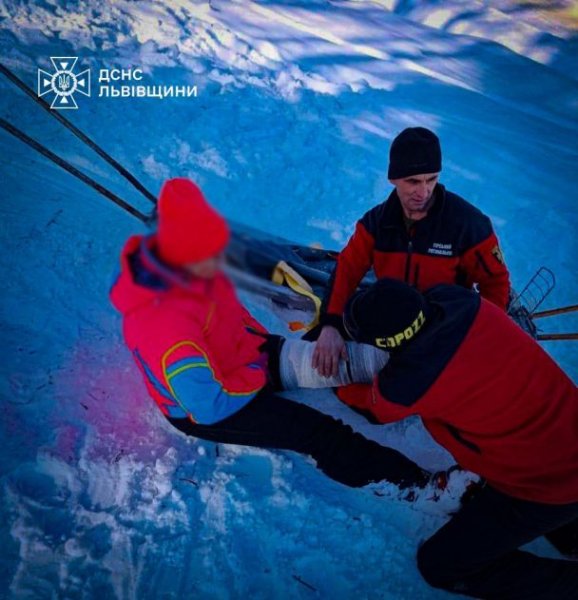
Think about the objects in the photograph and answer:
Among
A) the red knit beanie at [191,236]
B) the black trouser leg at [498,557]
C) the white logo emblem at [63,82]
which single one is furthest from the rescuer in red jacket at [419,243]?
the white logo emblem at [63,82]

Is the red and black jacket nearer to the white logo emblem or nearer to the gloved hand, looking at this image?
the gloved hand

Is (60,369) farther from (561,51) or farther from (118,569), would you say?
(561,51)

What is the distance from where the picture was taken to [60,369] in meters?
2.41

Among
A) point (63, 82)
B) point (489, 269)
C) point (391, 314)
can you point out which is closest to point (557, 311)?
point (489, 269)

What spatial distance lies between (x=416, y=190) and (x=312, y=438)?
123 centimetres

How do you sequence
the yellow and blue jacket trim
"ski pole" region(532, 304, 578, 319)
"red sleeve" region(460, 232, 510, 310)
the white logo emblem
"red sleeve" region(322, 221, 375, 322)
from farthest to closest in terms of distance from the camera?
Result: the white logo emblem
"ski pole" region(532, 304, 578, 319)
"red sleeve" region(322, 221, 375, 322)
"red sleeve" region(460, 232, 510, 310)
the yellow and blue jacket trim

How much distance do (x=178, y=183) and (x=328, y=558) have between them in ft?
5.87

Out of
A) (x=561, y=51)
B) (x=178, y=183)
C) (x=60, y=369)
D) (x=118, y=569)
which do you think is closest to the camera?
(x=178, y=183)

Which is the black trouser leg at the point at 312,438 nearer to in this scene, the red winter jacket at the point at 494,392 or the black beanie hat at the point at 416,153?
the red winter jacket at the point at 494,392

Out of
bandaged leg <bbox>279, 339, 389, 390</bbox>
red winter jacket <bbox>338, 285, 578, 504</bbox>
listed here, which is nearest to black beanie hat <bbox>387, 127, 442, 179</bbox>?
red winter jacket <bbox>338, 285, 578, 504</bbox>

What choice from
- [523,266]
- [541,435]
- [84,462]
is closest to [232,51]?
[523,266]

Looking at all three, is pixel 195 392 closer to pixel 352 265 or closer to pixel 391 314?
pixel 391 314

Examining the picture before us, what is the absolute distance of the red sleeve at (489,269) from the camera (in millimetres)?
2139

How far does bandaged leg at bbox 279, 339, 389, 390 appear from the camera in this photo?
2.16 meters
